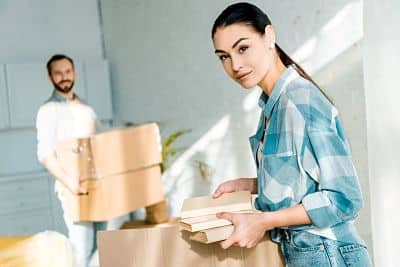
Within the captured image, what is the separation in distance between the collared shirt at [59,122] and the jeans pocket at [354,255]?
201cm

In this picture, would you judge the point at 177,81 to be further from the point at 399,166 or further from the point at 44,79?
the point at 399,166

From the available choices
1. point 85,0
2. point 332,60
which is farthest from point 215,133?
point 85,0

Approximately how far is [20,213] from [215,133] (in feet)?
5.41

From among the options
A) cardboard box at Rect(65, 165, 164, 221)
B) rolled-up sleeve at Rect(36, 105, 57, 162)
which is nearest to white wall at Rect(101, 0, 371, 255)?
cardboard box at Rect(65, 165, 164, 221)

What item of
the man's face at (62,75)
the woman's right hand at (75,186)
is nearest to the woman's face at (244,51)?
the woman's right hand at (75,186)

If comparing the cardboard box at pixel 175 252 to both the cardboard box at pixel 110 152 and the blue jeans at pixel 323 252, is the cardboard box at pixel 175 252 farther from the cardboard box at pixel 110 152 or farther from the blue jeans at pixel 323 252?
the cardboard box at pixel 110 152

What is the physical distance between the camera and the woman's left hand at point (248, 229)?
100 centimetres

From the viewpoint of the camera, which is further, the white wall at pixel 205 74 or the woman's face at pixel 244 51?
the white wall at pixel 205 74

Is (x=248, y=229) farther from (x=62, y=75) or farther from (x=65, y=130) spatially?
(x=62, y=75)

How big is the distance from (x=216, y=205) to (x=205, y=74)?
2396 mm

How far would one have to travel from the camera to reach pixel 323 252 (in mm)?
1004

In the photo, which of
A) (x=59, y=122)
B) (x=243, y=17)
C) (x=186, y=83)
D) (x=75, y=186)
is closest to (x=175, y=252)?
(x=243, y=17)

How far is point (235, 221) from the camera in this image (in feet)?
3.32

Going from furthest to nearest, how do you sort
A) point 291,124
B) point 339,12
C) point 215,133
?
1. point 215,133
2. point 339,12
3. point 291,124
